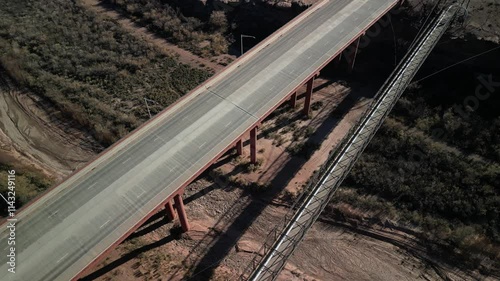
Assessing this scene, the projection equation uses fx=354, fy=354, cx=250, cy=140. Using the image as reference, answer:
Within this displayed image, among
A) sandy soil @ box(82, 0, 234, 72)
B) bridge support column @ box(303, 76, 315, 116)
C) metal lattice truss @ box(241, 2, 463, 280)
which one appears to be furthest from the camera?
sandy soil @ box(82, 0, 234, 72)

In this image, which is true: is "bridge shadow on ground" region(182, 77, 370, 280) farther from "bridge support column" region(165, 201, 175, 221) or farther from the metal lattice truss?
"bridge support column" region(165, 201, 175, 221)

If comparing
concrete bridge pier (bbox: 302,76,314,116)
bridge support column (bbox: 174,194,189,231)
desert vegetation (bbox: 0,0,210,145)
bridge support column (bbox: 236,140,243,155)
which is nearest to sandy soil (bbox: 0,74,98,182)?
desert vegetation (bbox: 0,0,210,145)

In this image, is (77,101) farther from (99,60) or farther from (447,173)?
(447,173)

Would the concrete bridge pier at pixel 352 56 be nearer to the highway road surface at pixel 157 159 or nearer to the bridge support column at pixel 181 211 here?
the highway road surface at pixel 157 159

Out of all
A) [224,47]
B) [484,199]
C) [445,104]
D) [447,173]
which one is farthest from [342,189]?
[224,47]

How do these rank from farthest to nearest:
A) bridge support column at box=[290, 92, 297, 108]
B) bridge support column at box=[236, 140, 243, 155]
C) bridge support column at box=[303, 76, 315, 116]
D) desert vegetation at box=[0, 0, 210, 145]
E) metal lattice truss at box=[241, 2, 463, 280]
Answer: desert vegetation at box=[0, 0, 210, 145] < bridge support column at box=[290, 92, 297, 108] < bridge support column at box=[303, 76, 315, 116] < bridge support column at box=[236, 140, 243, 155] < metal lattice truss at box=[241, 2, 463, 280]

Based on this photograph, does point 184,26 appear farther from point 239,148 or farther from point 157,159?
point 157,159

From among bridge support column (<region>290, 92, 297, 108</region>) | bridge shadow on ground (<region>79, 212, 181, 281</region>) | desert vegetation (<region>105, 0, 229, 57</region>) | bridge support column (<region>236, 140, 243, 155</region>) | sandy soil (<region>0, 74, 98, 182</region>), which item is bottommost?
bridge shadow on ground (<region>79, 212, 181, 281</region>)
